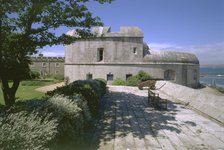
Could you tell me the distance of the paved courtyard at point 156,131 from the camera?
243 inches

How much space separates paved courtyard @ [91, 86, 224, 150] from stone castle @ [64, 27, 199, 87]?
66.1 feet

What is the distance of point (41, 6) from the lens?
744 centimetres

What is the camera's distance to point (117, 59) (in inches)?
1202

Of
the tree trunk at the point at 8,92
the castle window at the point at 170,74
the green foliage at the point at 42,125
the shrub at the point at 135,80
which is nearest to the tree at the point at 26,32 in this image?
the tree trunk at the point at 8,92

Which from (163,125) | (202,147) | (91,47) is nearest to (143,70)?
(91,47)

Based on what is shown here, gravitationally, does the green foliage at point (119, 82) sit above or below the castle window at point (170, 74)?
below

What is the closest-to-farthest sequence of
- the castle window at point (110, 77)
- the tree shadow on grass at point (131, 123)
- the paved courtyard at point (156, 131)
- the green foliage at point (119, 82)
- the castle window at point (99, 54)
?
1. the paved courtyard at point (156, 131)
2. the tree shadow on grass at point (131, 123)
3. the green foliage at point (119, 82)
4. the castle window at point (110, 77)
5. the castle window at point (99, 54)

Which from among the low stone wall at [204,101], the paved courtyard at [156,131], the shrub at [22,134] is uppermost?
the shrub at [22,134]

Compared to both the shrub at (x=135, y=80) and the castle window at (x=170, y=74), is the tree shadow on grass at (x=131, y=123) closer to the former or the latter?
the shrub at (x=135, y=80)

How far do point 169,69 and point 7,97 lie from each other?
27.2 meters

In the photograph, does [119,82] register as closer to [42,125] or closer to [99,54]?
[99,54]

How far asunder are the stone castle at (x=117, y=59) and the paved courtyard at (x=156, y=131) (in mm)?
20157

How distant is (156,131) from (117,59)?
23.5 m

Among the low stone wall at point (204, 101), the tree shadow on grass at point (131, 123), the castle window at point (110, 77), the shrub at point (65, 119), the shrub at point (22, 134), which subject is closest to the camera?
the shrub at point (22, 134)
